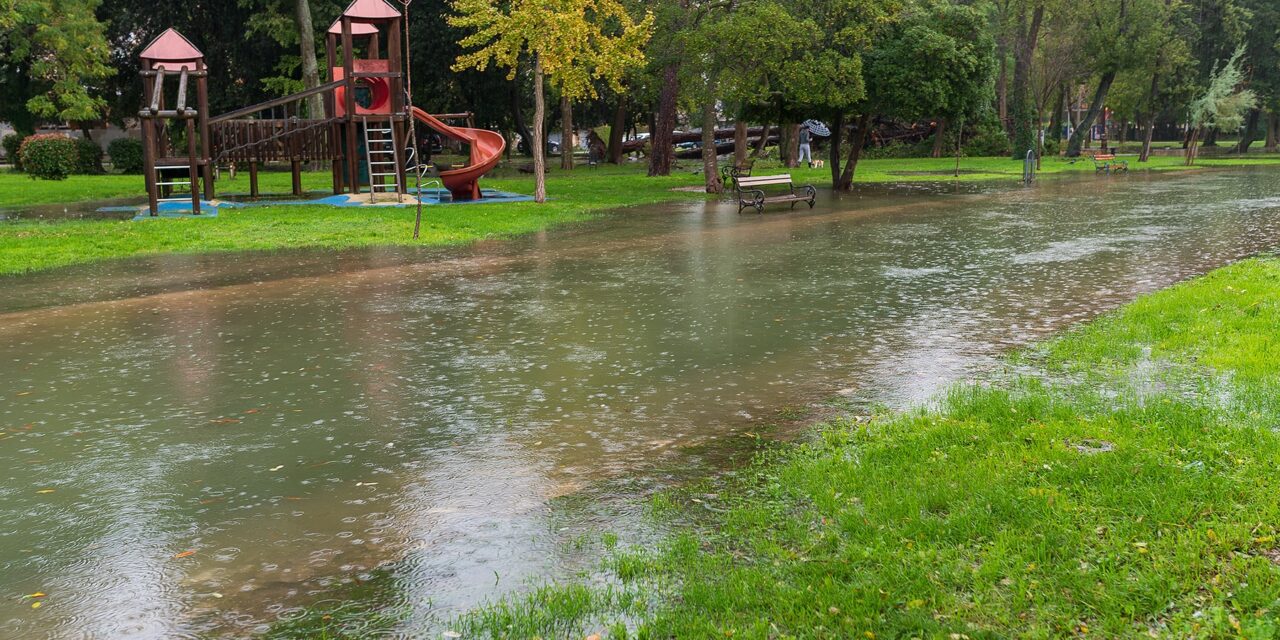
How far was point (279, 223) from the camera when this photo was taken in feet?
70.2

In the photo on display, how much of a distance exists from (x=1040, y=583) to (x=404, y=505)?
3285 millimetres

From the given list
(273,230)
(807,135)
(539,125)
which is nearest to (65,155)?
(539,125)

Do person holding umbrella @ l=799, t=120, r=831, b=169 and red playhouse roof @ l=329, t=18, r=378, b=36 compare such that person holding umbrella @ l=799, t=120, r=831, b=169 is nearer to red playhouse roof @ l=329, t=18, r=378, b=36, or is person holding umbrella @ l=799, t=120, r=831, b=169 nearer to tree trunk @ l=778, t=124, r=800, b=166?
tree trunk @ l=778, t=124, r=800, b=166

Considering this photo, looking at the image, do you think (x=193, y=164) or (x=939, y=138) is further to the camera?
(x=939, y=138)

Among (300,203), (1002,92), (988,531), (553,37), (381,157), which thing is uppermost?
(1002,92)

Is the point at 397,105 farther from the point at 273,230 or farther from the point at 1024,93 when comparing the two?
the point at 1024,93

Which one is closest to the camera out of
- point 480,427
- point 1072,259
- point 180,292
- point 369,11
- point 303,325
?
point 480,427

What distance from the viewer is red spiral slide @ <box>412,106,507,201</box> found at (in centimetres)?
2728

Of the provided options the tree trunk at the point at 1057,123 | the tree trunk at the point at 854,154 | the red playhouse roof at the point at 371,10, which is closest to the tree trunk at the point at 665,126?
the tree trunk at the point at 854,154

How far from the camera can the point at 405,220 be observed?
2175 cm

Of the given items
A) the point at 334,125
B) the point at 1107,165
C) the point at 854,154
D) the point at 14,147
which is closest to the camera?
the point at 334,125

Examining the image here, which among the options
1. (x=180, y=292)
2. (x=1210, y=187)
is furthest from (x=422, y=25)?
(x=180, y=292)

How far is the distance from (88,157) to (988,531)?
4344cm

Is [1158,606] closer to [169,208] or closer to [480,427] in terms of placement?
[480,427]
